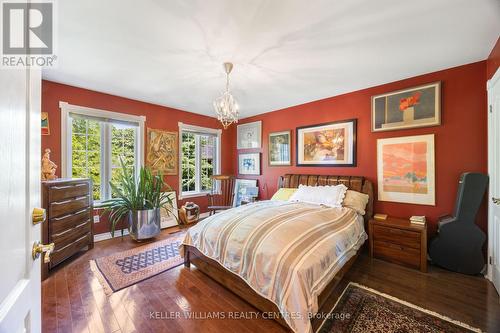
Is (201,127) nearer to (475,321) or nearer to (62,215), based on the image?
(62,215)

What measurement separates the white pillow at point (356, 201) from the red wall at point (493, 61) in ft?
6.10

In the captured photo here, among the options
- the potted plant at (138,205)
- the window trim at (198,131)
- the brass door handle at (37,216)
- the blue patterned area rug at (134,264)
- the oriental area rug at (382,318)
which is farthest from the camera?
the window trim at (198,131)

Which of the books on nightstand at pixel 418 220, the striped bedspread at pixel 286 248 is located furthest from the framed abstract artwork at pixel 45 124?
the books on nightstand at pixel 418 220

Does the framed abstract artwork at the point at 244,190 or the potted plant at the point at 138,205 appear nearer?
the potted plant at the point at 138,205

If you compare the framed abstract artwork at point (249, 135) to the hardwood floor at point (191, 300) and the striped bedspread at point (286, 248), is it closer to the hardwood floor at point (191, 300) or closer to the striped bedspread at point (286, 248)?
the striped bedspread at point (286, 248)

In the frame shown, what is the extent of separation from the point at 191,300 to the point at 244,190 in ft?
9.42

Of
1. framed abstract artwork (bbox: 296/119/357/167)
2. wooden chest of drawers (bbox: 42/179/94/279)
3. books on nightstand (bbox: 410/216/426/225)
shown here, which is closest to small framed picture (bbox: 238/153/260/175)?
framed abstract artwork (bbox: 296/119/357/167)

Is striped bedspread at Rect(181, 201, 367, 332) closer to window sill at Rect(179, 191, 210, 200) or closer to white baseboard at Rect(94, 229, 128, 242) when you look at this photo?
white baseboard at Rect(94, 229, 128, 242)

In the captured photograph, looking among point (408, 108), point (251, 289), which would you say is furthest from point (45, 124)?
point (408, 108)

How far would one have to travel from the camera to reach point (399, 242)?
8.03 feet

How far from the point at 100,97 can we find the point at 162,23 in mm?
2309

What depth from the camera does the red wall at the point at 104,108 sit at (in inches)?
111

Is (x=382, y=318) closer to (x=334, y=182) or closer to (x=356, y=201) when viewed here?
(x=356, y=201)

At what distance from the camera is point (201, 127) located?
4.64 metres
